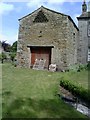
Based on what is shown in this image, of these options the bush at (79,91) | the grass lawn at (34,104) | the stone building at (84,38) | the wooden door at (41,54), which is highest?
the stone building at (84,38)

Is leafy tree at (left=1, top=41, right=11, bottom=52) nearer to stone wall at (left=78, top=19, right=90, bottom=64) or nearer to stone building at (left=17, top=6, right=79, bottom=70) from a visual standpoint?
stone wall at (left=78, top=19, right=90, bottom=64)

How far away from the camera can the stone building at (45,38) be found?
73.0 ft

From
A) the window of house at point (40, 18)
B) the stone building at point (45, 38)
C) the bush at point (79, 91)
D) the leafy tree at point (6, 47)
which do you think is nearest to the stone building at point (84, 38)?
the stone building at point (45, 38)

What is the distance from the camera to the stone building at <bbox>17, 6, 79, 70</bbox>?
22250 mm

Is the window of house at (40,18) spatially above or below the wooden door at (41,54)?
above

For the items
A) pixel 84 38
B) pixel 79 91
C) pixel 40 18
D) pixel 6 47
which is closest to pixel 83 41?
pixel 84 38

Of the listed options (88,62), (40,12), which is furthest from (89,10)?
(40,12)

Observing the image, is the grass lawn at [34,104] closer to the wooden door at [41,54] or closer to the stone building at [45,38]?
the stone building at [45,38]

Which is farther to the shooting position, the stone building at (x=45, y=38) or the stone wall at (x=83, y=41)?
the stone wall at (x=83, y=41)

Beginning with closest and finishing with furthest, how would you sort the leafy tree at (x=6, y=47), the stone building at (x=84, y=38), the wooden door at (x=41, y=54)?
the wooden door at (x=41, y=54)
the stone building at (x=84, y=38)
the leafy tree at (x=6, y=47)

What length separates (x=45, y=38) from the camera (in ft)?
75.1

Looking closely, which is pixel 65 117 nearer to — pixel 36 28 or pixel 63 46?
pixel 63 46

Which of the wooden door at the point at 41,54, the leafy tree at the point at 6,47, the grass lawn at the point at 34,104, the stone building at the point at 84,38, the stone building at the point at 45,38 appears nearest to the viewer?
the grass lawn at the point at 34,104

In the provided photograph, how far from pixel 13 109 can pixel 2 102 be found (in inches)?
34.7
